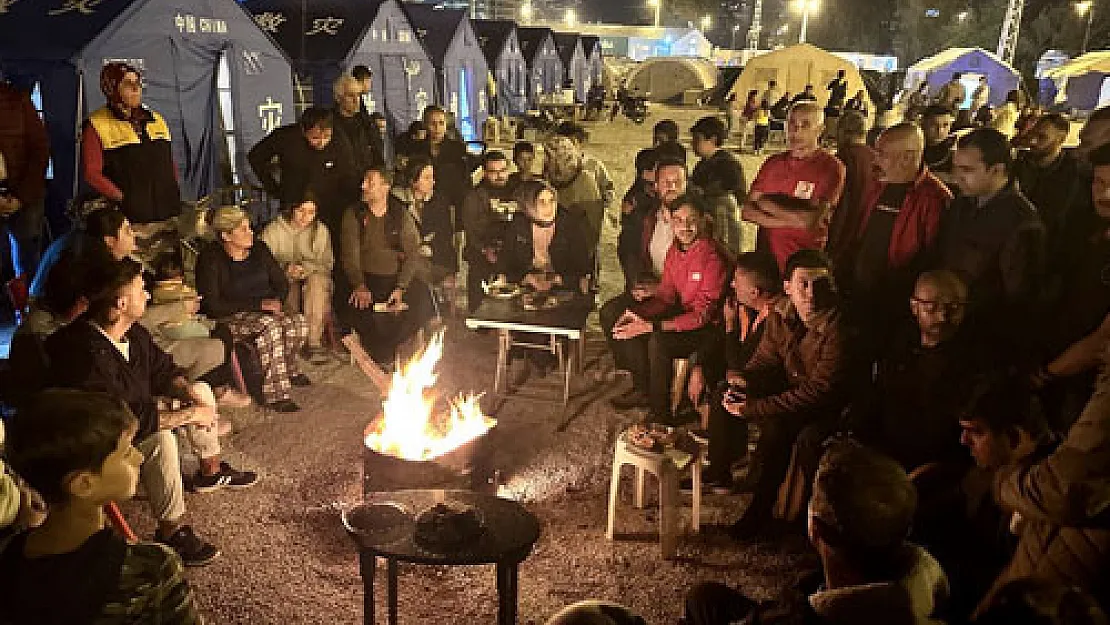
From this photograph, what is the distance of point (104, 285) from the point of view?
12.9ft

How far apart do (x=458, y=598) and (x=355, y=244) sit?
3.33m

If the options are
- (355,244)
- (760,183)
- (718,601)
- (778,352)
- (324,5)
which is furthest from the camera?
(324,5)

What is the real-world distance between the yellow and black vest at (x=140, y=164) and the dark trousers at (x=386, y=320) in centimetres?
186

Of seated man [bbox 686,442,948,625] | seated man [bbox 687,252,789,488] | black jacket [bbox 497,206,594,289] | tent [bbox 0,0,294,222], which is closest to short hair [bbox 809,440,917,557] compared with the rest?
seated man [bbox 686,442,948,625]

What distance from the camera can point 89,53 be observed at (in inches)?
318

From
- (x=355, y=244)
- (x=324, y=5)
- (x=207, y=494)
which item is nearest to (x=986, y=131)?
(x=355, y=244)

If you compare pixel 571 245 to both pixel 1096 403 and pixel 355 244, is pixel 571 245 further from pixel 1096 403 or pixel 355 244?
pixel 1096 403

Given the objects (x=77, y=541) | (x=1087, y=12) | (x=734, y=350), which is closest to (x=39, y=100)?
(x=734, y=350)

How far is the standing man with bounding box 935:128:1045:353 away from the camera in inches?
186

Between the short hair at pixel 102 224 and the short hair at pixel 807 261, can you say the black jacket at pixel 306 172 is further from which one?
the short hair at pixel 807 261

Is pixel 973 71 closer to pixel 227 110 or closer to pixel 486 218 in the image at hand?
pixel 227 110

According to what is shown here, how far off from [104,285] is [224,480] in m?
1.66

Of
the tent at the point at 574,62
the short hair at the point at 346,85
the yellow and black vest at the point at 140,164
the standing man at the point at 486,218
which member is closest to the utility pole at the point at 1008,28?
the tent at the point at 574,62

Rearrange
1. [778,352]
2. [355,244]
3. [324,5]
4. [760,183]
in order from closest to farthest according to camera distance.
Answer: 1. [778,352]
2. [760,183]
3. [355,244]
4. [324,5]
